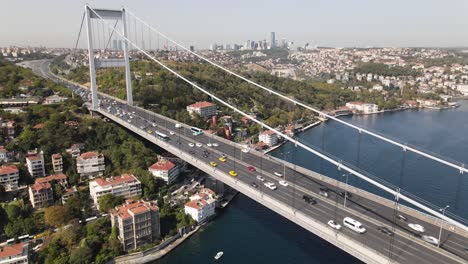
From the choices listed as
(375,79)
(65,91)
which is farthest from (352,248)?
(375,79)

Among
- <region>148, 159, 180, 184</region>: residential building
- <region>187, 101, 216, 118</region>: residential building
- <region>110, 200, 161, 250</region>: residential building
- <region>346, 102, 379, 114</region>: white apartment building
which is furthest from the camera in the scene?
<region>346, 102, 379, 114</region>: white apartment building

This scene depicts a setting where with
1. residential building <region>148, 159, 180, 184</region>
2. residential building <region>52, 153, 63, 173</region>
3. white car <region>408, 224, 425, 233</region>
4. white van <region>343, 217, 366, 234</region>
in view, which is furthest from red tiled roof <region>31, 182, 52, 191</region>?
white car <region>408, 224, 425, 233</region>

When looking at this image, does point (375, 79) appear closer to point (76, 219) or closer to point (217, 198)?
point (217, 198)

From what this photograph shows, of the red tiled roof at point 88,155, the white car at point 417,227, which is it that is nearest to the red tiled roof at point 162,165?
the red tiled roof at point 88,155

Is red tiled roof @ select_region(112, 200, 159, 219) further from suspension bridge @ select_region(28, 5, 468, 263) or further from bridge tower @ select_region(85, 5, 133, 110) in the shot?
bridge tower @ select_region(85, 5, 133, 110)

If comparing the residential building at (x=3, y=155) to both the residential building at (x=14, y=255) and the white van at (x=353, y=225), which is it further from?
the white van at (x=353, y=225)

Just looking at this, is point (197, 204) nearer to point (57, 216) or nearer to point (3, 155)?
point (57, 216)
